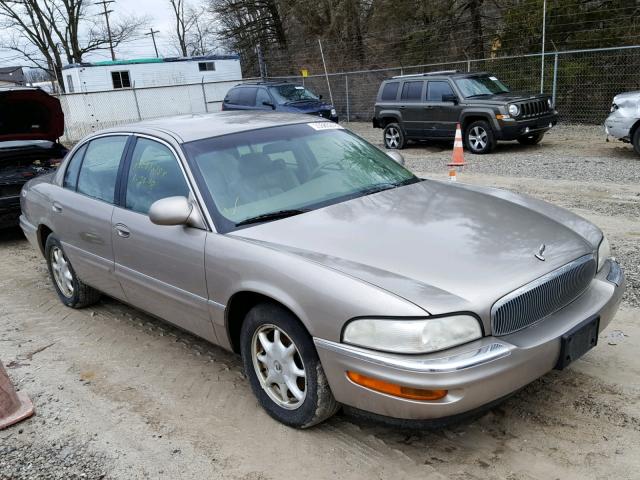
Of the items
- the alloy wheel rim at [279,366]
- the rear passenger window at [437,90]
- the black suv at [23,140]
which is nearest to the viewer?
the alloy wheel rim at [279,366]

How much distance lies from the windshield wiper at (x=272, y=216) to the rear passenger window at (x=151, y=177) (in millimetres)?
477

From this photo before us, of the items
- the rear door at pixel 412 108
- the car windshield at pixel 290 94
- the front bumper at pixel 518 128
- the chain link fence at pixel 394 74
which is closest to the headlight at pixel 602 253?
the front bumper at pixel 518 128

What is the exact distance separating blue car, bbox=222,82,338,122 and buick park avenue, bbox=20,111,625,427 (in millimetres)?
12272

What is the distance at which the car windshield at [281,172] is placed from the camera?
142 inches

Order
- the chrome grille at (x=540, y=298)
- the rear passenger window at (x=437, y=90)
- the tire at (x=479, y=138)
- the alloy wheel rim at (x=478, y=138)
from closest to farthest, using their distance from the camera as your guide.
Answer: the chrome grille at (x=540, y=298)
the tire at (x=479, y=138)
the alloy wheel rim at (x=478, y=138)
the rear passenger window at (x=437, y=90)

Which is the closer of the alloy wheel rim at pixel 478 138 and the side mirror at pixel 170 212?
the side mirror at pixel 170 212

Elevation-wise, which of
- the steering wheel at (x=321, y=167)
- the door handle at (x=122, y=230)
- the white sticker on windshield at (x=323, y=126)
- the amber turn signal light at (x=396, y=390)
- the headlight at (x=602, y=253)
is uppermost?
the white sticker on windshield at (x=323, y=126)

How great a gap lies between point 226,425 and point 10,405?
137 centimetres

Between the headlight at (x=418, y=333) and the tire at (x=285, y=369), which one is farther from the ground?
the headlight at (x=418, y=333)

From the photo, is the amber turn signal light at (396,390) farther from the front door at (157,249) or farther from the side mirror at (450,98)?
the side mirror at (450,98)

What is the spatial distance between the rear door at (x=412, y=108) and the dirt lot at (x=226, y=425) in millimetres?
9586

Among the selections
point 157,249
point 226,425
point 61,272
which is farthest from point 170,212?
point 61,272

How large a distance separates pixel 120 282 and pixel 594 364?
10.8 feet

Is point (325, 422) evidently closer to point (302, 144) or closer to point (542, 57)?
point (302, 144)
